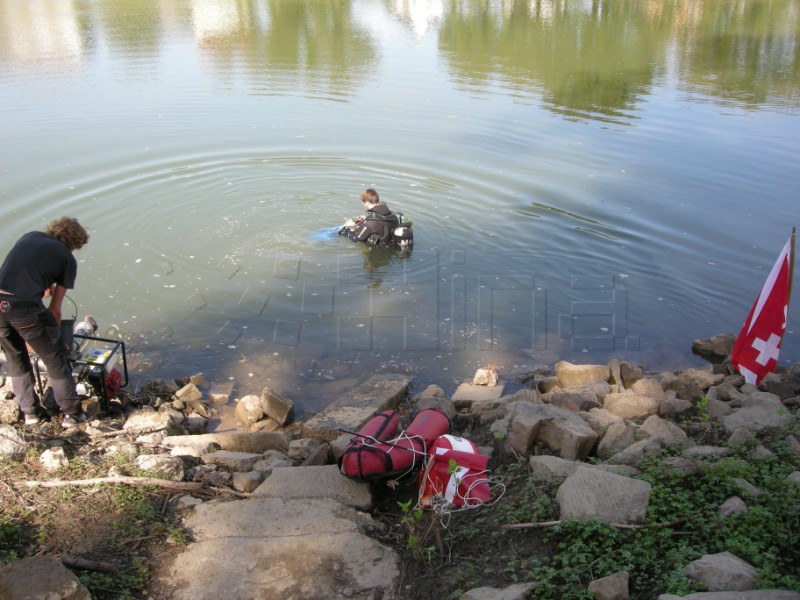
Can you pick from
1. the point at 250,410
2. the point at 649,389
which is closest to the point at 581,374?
the point at 649,389

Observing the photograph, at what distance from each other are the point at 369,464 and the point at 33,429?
123 inches

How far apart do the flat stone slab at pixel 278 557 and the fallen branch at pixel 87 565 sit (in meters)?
0.28

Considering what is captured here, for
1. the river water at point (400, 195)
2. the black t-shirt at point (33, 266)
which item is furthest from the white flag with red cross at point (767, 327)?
the black t-shirt at point (33, 266)

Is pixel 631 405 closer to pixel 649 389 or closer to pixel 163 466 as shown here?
pixel 649 389

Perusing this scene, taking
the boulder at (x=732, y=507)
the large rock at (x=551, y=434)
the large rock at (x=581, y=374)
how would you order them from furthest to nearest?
the large rock at (x=581, y=374), the large rock at (x=551, y=434), the boulder at (x=732, y=507)

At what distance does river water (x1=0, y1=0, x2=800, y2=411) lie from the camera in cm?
948

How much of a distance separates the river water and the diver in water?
10.7 inches

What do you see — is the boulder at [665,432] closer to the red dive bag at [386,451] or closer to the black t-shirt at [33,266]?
the red dive bag at [386,451]

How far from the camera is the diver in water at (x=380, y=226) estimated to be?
1091 cm

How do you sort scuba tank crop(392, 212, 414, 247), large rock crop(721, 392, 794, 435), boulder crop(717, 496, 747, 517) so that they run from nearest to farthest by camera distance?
boulder crop(717, 496, 747, 517) → large rock crop(721, 392, 794, 435) → scuba tank crop(392, 212, 414, 247)

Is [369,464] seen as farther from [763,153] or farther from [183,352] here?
[763,153]

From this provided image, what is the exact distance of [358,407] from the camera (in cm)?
731

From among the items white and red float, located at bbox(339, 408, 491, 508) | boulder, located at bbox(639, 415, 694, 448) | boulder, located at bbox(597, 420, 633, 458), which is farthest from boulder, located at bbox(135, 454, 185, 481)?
boulder, located at bbox(639, 415, 694, 448)

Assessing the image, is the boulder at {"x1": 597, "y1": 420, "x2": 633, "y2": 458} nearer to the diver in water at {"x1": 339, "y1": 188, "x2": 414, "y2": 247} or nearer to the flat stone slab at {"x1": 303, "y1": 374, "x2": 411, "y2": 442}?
the flat stone slab at {"x1": 303, "y1": 374, "x2": 411, "y2": 442}
